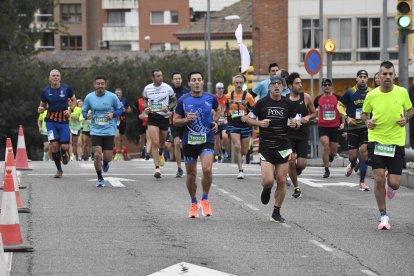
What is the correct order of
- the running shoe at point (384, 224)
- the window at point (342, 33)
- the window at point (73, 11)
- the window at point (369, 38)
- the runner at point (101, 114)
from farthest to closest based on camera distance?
the window at point (73, 11), the window at point (342, 33), the window at point (369, 38), the runner at point (101, 114), the running shoe at point (384, 224)

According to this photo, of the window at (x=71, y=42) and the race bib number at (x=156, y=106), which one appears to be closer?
the race bib number at (x=156, y=106)

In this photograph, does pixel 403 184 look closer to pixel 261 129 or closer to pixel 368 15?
pixel 261 129

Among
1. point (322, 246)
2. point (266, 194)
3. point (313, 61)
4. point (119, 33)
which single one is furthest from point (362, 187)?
point (119, 33)

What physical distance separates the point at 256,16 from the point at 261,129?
1673 inches

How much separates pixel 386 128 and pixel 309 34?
4234 cm

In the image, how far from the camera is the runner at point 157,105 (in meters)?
21.5

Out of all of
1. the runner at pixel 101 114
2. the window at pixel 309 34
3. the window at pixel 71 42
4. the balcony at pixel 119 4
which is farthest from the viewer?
the balcony at pixel 119 4

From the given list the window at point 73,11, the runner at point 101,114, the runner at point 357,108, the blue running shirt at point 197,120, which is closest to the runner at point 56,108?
the runner at point 101,114

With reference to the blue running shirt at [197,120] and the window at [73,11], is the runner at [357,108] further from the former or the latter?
the window at [73,11]

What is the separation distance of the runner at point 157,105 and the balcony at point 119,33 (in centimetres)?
9091

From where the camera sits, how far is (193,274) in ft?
34.8

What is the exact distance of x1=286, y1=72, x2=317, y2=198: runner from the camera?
18.2 m

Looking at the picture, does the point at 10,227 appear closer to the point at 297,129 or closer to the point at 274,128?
the point at 274,128

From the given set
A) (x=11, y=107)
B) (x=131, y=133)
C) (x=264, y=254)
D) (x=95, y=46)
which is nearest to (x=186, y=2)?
(x=95, y=46)
